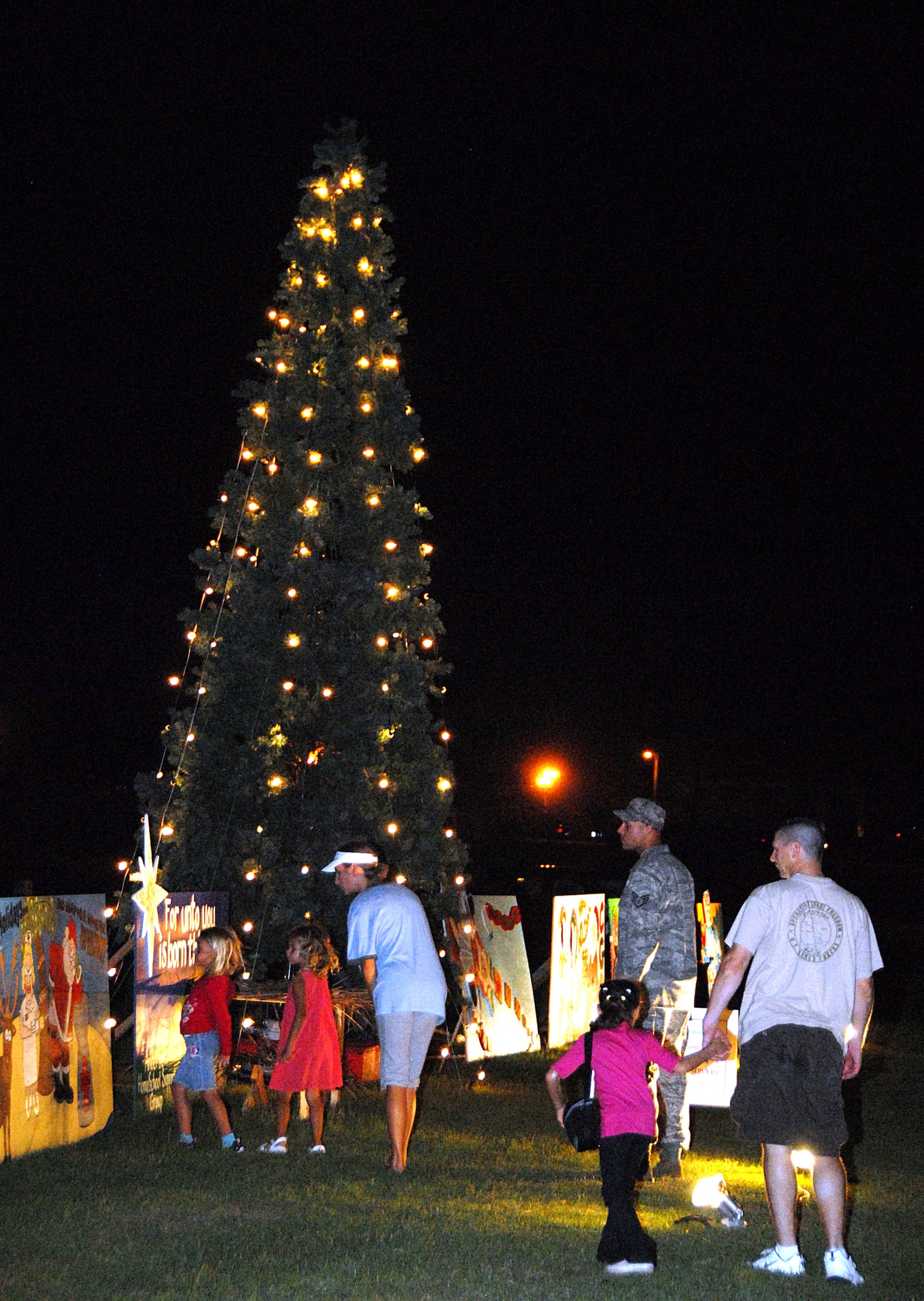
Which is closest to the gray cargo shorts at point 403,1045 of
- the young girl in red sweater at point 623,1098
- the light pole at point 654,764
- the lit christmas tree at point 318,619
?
the young girl in red sweater at point 623,1098

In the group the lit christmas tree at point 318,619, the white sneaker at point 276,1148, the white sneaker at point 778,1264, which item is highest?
the lit christmas tree at point 318,619

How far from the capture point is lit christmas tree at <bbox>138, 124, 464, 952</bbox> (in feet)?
37.0

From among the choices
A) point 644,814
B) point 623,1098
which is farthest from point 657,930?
point 623,1098

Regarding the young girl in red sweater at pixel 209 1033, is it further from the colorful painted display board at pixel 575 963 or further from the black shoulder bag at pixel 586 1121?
the colorful painted display board at pixel 575 963

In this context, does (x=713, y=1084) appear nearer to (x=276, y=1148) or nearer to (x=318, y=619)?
(x=276, y=1148)

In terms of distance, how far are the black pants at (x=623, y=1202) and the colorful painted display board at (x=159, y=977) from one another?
13.9 ft

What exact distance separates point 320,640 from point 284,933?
97.0 inches

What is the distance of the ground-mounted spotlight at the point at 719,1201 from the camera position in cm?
641

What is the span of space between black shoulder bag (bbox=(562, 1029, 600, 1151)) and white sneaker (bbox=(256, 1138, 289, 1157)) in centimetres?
255

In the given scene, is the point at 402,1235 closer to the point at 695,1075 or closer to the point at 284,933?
the point at 695,1075

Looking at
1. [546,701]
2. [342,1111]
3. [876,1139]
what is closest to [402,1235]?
[342,1111]

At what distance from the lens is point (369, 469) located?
11727 millimetres

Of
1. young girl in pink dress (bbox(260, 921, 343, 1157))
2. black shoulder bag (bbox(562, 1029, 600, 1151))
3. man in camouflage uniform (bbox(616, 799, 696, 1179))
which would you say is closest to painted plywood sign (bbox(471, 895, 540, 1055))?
young girl in pink dress (bbox(260, 921, 343, 1157))

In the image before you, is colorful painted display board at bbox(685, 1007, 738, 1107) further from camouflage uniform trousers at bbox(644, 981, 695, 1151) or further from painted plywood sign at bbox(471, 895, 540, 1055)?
painted plywood sign at bbox(471, 895, 540, 1055)
